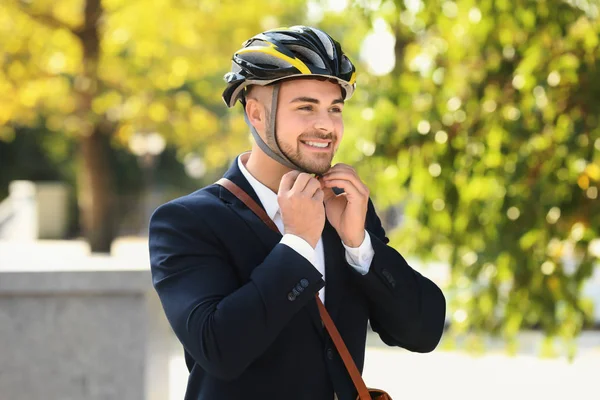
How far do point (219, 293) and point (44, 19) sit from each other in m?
15.4

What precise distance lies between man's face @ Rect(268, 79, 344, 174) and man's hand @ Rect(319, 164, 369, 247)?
3cm

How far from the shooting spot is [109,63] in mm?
17547

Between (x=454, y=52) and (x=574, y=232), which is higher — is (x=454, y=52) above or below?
above

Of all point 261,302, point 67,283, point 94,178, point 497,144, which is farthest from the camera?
point 94,178

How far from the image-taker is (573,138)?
5164mm

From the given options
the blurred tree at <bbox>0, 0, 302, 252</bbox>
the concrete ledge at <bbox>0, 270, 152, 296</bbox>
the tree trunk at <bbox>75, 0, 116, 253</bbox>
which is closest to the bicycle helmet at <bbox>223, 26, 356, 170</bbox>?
the concrete ledge at <bbox>0, 270, 152, 296</bbox>

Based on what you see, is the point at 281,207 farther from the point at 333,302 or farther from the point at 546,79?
the point at 546,79

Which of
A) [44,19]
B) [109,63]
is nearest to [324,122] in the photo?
[44,19]

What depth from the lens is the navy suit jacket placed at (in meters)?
2.03

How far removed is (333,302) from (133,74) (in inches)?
620

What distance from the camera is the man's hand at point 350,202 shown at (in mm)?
2227

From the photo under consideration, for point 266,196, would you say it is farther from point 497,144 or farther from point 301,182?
point 497,144

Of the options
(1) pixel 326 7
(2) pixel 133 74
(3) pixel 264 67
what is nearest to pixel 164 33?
(2) pixel 133 74

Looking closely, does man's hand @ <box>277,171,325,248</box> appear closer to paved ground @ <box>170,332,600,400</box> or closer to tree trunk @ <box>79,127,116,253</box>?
paved ground @ <box>170,332,600,400</box>
